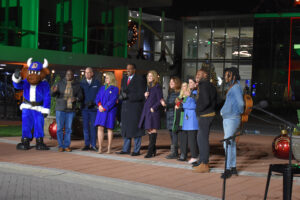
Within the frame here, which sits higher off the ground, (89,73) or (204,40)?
(204,40)

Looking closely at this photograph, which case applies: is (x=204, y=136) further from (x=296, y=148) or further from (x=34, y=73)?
(x=34, y=73)

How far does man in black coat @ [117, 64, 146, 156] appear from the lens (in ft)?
35.8

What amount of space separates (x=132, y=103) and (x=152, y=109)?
628 millimetres

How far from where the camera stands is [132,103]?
11.0 metres

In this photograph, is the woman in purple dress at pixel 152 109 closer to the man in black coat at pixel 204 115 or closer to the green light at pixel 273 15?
the man in black coat at pixel 204 115

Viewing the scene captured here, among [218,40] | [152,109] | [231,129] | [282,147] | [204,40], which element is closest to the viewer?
[231,129]

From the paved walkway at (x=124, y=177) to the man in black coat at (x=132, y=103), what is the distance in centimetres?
64

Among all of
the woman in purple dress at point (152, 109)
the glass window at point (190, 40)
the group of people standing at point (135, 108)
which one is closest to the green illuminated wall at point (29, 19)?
the group of people standing at point (135, 108)

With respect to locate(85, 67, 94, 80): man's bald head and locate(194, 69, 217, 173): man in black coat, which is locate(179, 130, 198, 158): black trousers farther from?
locate(85, 67, 94, 80): man's bald head

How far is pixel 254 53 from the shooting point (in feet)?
133

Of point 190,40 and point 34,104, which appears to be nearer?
point 34,104

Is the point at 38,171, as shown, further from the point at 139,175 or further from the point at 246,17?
the point at 246,17

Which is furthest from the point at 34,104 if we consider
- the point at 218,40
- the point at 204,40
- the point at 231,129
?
the point at 204,40

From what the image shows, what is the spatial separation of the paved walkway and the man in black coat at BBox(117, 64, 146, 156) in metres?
0.64
